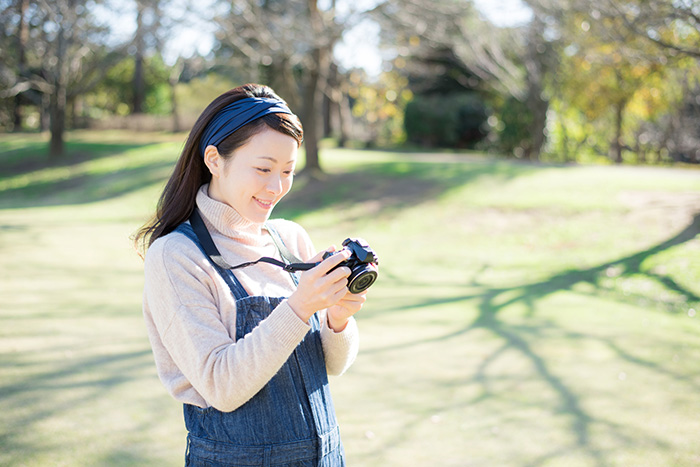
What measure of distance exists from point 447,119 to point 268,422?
25117 mm

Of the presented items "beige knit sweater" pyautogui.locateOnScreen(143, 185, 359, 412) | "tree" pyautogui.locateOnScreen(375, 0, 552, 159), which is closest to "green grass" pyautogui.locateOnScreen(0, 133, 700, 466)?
"beige knit sweater" pyautogui.locateOnScreen(143, 185, 359, 412)

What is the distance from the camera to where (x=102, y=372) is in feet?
17.2

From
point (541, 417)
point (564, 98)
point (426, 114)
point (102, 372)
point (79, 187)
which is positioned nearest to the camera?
point (541, 417)

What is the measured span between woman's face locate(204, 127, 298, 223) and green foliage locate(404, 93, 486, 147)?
2478 cm

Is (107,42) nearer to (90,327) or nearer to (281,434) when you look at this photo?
(90,327)

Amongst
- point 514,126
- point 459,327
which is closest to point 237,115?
point 459,327

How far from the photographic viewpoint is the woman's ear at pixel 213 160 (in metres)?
1.82

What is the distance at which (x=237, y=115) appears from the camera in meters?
1.79

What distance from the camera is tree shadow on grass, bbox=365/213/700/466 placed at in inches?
171

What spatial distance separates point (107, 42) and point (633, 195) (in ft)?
63.8

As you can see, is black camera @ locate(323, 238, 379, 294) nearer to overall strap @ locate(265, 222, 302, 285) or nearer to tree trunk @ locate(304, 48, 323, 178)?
overall strap @ locate(265, 222, 302, 285)

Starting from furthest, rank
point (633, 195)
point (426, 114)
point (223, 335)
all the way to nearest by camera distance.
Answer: point (426, 114) < point (633, 195) < point (223, 335)

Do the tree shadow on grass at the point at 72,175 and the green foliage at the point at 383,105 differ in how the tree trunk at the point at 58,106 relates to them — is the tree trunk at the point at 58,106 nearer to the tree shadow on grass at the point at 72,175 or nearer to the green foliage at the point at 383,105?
the tree shadow on grass at the point at 72,175

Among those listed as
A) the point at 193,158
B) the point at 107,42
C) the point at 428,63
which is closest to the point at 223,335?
the point at 193,158
